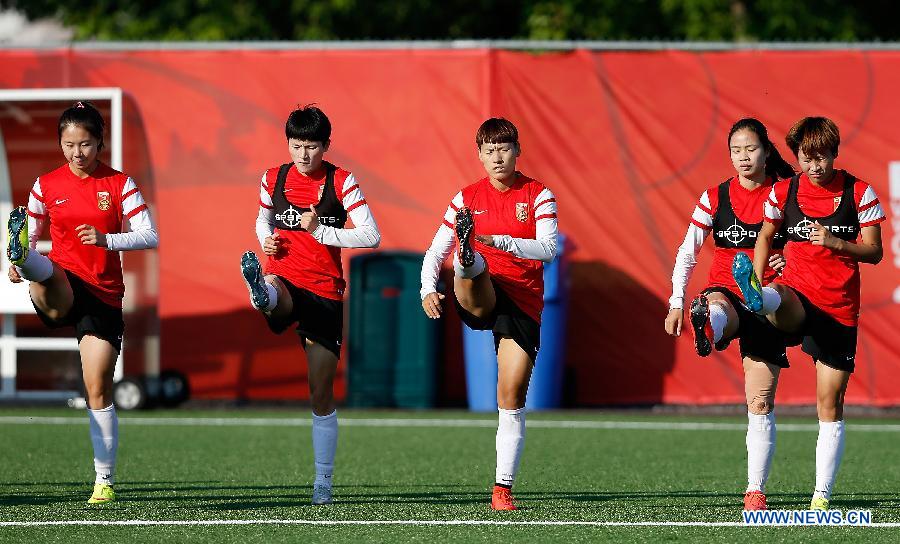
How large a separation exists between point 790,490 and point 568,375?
17.3 ft

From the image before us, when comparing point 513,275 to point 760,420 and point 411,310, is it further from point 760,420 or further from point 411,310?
point 411,310

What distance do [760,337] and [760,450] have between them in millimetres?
535

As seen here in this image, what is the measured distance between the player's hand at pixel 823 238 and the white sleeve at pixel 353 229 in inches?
79.7

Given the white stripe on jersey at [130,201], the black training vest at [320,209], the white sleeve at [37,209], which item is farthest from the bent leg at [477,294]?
the white sleeve at [37,209]

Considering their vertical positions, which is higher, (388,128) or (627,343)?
(388,128)

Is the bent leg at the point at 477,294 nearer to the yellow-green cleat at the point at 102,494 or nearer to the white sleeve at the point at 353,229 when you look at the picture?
the white sleeve at the point at 353,229

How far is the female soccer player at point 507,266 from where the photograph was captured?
7.14 meters

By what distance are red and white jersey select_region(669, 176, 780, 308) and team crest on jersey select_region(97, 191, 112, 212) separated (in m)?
2.79

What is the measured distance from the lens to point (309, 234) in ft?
24.4

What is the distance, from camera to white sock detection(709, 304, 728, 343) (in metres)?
6.77

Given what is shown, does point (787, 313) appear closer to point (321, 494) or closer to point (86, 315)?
point (321, 494)

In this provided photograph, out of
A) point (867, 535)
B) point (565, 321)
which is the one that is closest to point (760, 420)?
point (867, 535)

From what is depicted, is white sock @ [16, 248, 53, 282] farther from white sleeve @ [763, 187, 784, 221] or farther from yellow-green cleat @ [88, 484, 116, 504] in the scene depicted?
white sleeve @ [763, 187, 784, 221]

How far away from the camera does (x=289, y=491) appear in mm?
8109
